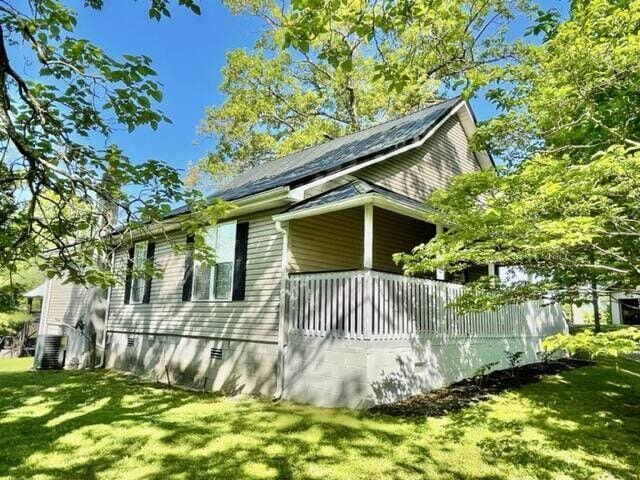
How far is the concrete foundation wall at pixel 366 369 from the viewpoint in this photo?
705 cm

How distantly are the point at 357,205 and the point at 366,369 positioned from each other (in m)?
2.67

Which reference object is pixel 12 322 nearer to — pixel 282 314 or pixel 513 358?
pixel 282 314

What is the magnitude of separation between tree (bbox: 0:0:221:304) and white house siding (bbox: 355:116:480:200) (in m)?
5.51

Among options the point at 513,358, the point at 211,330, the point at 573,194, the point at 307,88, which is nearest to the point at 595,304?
the point at 513,358

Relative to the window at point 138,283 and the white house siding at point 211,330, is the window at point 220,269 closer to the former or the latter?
the white house siding at point 211,330

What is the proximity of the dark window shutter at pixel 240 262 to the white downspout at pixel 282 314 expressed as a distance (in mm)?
1170

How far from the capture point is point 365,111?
23828mm

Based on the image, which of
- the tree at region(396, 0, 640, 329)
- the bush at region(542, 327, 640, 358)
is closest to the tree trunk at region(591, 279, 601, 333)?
the tree at region(396, 0, 640, 329)

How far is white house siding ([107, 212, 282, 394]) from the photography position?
8789mm

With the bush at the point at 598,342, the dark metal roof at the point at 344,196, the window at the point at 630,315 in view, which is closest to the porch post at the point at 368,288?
the dark metal roof at the point at 344,196

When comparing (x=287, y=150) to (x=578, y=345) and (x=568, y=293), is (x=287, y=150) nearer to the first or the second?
(x=568, y=293)

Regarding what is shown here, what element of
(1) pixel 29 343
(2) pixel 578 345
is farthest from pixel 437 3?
(1) pixel 29 343

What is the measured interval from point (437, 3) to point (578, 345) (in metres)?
3.44

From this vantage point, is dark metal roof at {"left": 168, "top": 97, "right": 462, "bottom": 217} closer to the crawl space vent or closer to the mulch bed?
the crawl space vent
